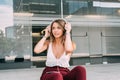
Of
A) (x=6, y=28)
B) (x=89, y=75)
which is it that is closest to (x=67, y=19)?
(x=6, y=28)

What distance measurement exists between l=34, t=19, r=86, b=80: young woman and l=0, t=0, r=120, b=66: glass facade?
8.00 m

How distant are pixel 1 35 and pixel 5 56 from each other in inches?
31.1

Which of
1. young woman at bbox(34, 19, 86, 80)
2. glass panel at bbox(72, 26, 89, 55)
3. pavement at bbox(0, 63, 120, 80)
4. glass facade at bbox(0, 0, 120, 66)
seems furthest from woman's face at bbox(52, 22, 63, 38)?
glass panel at bbox(72, 26, 89, 55)

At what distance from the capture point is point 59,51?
8.61ft

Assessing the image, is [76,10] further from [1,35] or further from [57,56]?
[57,56]

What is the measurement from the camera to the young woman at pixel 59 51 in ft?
8.22

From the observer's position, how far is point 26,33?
11070 mm

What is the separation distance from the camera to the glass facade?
34.9 feet

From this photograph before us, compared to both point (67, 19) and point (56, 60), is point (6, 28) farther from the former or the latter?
point (56, 60)

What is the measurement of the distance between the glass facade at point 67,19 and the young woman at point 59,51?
800 cm

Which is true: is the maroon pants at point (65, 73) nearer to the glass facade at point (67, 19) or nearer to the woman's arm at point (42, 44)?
the woman's arm at point (42, 44)

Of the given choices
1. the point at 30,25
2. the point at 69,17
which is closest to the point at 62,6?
the point at 69,17

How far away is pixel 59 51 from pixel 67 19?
8835 millimetres

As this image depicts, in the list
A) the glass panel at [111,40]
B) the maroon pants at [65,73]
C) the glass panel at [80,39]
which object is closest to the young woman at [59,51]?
the maroon pants at [65,73]
